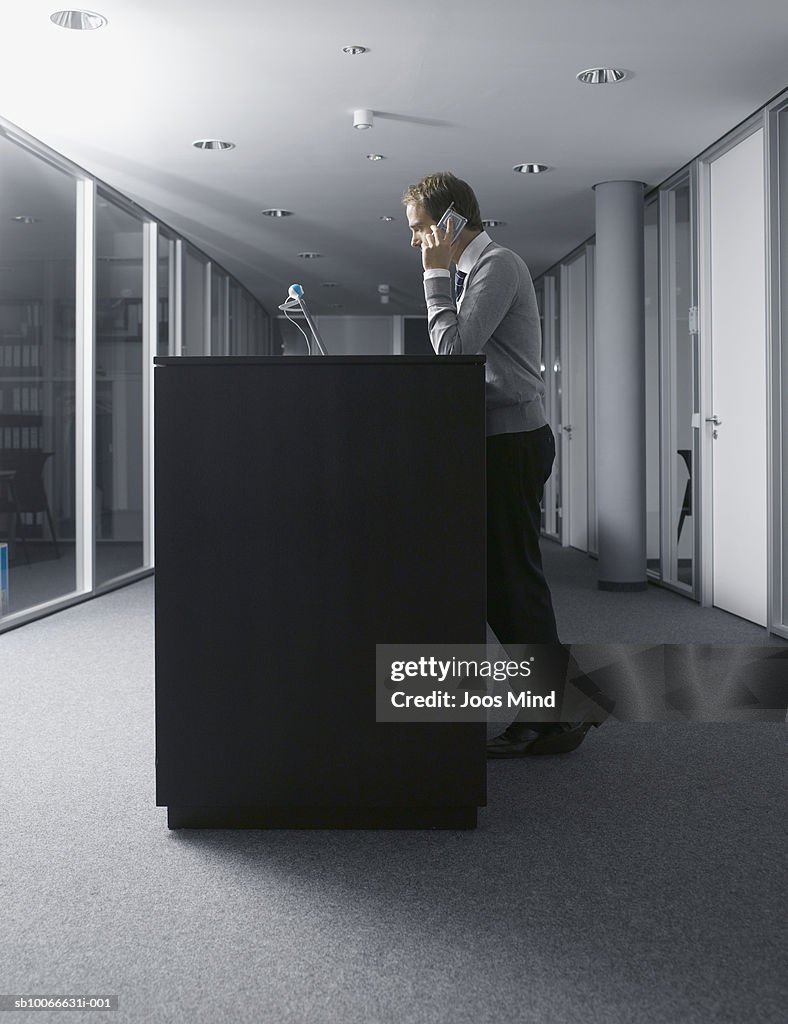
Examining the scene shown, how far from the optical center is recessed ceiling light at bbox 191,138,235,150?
5.63m

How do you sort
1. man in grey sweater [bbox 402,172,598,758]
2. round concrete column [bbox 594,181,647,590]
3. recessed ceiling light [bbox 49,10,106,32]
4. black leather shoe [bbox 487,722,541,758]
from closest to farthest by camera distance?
man in grey sweater [bbox 402,172,598,758]
black leather shoe [bbox 487,722,541,758]
recessed ceiling light [bbox 49,10,106,32]
round concrete column [bbox 594,181,647,590]

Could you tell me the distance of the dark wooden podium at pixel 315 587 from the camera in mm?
2059

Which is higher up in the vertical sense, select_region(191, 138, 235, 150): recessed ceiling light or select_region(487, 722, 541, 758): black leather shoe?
select_region(191, 138, 235, 150): recessed ceiling light

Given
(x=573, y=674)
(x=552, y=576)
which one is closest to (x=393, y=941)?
(x=573, y=674)

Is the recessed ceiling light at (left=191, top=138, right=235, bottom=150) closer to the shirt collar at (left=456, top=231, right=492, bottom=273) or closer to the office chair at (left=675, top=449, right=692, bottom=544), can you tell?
the office chair at (left=675, top=449, right=692, bottom=544)

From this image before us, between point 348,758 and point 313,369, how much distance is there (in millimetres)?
763

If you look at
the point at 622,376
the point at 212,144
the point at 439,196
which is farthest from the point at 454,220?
the point at 622,376

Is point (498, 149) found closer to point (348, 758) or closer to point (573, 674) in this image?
point (573, 674)

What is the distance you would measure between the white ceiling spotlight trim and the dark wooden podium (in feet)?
11.4

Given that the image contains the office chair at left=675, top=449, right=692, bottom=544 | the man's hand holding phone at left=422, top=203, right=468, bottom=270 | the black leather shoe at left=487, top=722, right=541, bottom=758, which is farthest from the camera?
the office chair at left=675, top=449, right=692, bottom=544

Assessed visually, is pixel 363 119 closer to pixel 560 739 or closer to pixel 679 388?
pixel 679 388

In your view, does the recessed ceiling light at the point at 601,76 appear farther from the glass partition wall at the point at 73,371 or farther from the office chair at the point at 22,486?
the office chair at the point at 22,486

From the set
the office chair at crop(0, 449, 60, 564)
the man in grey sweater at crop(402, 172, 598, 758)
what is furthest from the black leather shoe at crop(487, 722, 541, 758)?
the office chair at crop(0, 449, 60, 564)

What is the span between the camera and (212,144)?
571 cm
